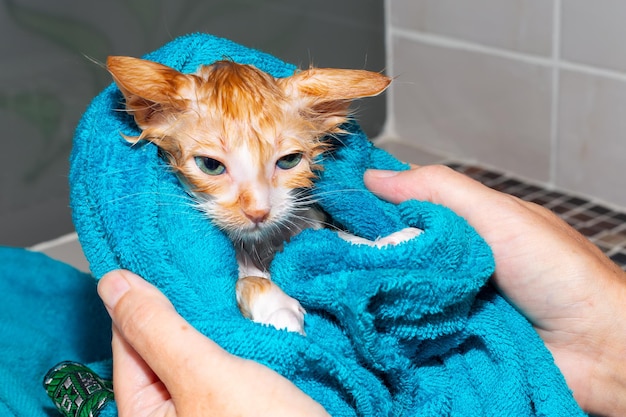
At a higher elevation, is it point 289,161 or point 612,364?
point 289,161

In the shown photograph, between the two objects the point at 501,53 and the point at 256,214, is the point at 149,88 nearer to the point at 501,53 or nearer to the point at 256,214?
the point at 256,214

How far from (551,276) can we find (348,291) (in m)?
0.30

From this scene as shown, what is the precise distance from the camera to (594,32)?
1444 mm

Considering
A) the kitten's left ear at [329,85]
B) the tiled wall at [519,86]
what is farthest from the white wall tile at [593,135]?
Result: the kitten's left ear at [329,85]

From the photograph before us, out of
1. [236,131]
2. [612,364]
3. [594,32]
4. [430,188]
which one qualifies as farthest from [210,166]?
[594,32]

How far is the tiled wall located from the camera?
1464 mm

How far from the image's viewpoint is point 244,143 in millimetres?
865

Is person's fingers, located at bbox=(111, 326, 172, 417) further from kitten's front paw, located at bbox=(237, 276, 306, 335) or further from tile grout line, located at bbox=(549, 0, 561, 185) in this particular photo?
tile grout line, located at bbox=(549, 0, 561, 185)

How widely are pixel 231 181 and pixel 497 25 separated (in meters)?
0.91

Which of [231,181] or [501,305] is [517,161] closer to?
[501,305]

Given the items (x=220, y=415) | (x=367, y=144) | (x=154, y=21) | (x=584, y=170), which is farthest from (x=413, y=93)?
(x=220, y=415)

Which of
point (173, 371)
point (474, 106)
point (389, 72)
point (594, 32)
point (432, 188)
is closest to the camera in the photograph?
point (173, 371)

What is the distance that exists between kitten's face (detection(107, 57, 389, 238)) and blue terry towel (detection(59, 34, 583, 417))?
28 millimetres

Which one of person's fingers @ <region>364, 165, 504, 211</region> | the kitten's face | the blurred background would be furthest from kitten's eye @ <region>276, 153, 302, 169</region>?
the blurred background
